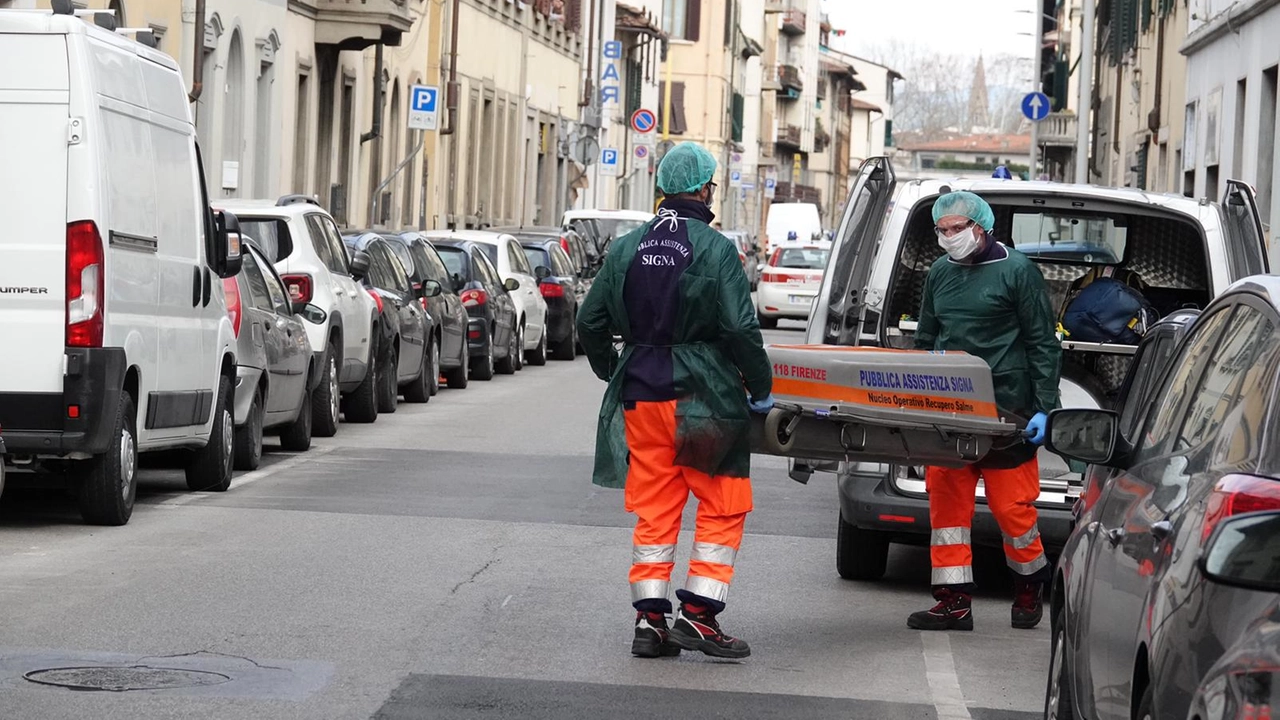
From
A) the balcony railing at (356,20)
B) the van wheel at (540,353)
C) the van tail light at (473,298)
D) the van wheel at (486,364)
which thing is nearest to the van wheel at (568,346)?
the van wheel at (540,353)

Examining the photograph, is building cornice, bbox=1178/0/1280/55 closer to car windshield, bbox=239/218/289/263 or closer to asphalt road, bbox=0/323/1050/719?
car windshield, bbox=239/218/289/263

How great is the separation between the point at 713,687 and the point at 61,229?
455cm

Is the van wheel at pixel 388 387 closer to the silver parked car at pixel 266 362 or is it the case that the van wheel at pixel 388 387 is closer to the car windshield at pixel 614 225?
the silver parked car at pixel 266 362

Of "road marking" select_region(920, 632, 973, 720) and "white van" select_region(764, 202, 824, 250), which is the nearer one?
"road marking" select_region(920, 632, 973, 720)

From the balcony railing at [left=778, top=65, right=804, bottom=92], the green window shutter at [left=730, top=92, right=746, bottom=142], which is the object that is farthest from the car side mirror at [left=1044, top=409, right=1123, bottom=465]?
the balcony railing at [left=778, top=65, right=804, bottom=92]

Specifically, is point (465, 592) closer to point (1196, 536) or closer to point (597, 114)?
point (1196, 536)

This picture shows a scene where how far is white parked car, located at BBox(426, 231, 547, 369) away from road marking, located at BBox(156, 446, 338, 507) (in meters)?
10.2

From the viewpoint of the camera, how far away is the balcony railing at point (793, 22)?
4727 inches

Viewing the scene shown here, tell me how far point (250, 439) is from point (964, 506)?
6.52 meters

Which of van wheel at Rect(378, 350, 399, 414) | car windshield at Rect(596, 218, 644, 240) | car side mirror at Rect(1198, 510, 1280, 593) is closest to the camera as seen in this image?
car side mirror at Rect(1198, 510, 1280, 593)

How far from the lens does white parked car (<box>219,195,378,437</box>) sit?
1711 cm

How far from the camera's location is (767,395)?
8367mm

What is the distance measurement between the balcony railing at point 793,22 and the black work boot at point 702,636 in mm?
113460

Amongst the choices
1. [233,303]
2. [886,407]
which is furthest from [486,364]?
[886,407]
